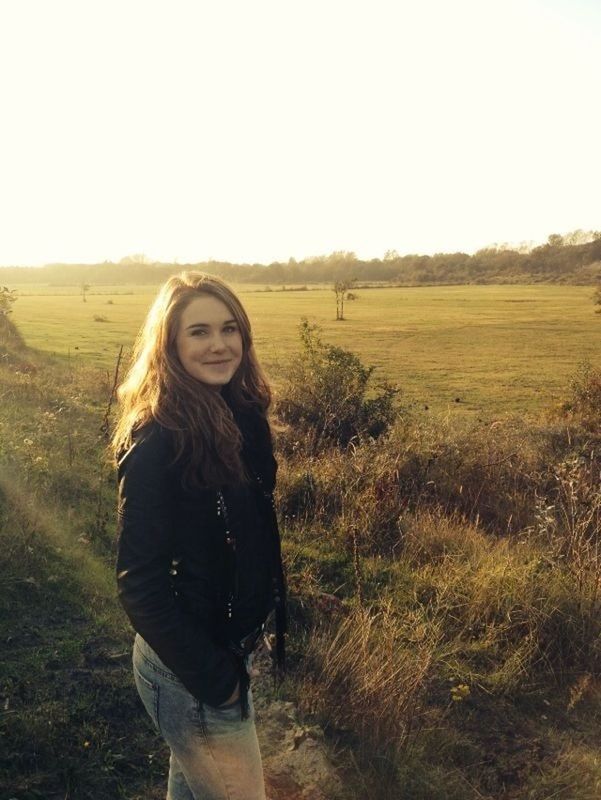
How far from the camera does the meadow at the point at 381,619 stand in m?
3.07

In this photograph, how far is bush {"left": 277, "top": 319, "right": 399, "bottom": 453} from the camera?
9867 millimetres

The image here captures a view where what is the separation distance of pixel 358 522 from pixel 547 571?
1.74 m

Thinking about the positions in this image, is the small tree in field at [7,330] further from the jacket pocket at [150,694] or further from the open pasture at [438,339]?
the jacket pocket at [150,694]

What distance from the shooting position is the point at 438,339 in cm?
3130

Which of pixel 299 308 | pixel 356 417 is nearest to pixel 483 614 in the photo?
Result: pixel 356 417

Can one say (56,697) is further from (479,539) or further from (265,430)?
(479,539)

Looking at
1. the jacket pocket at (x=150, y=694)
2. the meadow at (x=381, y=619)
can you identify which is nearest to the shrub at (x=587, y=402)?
the meadow at (x=381, y=619)

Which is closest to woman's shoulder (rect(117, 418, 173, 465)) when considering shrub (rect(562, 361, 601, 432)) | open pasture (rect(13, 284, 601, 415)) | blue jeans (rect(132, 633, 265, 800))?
blue jeans (rect(132, 633, 265, 800))

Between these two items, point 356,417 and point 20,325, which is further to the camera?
point 20,325

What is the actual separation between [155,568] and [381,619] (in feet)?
10.3

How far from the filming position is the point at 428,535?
5.57m

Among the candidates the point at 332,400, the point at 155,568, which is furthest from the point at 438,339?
the point at 155,568

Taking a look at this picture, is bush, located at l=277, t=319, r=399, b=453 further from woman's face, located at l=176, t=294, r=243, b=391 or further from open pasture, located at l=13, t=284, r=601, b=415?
woman's face, located at l=176, t=294, r=243, b=391

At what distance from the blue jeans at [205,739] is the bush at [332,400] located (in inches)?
288
